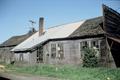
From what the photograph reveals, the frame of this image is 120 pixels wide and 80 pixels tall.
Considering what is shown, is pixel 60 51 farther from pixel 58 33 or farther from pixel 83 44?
pixel 83 44

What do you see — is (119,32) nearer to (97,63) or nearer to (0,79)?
(97,63)

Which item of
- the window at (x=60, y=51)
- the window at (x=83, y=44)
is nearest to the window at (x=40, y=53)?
the window at (x=60, y=51)

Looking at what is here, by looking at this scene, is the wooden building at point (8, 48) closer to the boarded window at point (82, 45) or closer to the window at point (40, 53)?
the window at point (40, 53)

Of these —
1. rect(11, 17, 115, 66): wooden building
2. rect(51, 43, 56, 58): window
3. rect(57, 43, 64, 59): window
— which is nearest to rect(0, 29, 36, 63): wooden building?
rect(11, 17, 115, 66): wooden building

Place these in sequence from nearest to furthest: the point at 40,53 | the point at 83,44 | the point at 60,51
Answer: the point at 83,44
the point at 60,51
the point at 40,53

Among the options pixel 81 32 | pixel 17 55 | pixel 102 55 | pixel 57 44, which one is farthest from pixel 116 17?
pixel 17 55

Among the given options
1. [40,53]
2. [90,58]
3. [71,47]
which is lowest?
[90,58]

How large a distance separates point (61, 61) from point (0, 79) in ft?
60.9

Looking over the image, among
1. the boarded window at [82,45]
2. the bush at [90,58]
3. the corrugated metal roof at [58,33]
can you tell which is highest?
the corrugated metal roof at [58,33]

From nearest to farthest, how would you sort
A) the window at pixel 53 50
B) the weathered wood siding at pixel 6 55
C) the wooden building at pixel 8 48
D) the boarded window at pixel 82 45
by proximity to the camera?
the boarded window at pixel 82 45
the window at pixel 53 50
the weathered wood siding at pixel 6 55
the wooden building at pixel 8 48

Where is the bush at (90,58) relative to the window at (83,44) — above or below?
below

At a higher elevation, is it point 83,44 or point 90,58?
point 83,44

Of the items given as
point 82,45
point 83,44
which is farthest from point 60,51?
point 83,44

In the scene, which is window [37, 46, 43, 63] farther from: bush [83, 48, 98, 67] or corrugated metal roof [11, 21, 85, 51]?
bush [83, 48, 98, 67]
